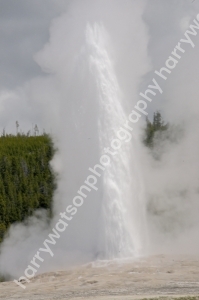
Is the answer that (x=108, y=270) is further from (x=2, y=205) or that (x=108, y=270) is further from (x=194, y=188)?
(x=2, y=205)

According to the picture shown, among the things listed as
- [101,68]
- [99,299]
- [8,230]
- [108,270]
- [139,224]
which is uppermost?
[101,68]

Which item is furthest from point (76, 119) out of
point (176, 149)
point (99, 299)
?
point (176, 149)

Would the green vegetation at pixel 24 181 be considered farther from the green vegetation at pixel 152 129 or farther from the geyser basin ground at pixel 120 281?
the geyser basin ground at pixel 120 281

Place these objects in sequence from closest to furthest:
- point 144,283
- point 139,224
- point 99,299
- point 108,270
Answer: point 99,299 → point 144,283 → point 108,270 → point 139,224

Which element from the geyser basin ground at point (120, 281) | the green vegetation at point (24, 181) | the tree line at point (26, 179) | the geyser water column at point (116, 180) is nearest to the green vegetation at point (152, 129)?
the tree line at point (26, 179)

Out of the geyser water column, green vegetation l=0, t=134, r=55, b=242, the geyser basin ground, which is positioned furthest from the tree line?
the geyser basin ground

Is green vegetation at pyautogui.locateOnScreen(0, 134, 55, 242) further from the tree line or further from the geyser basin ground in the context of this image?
the geyser basin ground
